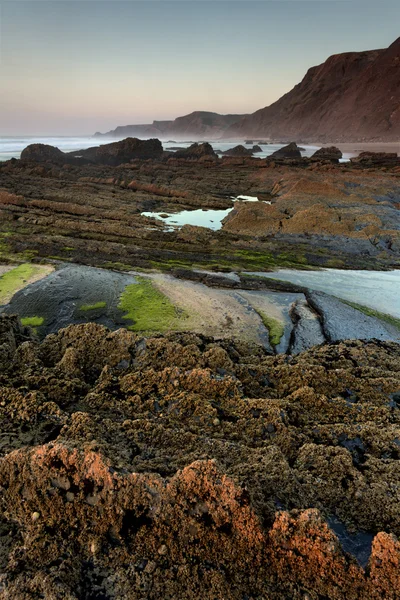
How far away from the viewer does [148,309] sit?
13.5 metres

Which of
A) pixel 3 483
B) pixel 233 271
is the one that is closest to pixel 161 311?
pixel 233 271

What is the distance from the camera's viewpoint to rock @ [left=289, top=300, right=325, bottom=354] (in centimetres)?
1148

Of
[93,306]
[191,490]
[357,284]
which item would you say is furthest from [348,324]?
[191,490]

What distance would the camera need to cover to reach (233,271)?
727 inches

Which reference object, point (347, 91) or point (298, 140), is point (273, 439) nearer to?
point (298, 140)

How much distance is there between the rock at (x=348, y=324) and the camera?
12.0 metres

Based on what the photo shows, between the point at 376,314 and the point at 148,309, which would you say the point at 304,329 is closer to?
the point at 376,314

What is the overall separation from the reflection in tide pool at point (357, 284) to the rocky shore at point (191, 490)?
31.7 ft

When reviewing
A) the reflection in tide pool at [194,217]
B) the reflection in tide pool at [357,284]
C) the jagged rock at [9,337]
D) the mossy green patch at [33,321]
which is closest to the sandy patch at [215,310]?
the reflection in tide pool at [357,284]

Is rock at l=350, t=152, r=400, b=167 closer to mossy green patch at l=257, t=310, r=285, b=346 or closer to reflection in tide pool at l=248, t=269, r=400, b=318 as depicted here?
reflection in tide pool at l=248, t=269, r=400, b=318

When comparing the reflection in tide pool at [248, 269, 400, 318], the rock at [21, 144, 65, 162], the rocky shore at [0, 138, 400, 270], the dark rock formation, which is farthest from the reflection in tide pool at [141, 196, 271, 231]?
the dark rock formation

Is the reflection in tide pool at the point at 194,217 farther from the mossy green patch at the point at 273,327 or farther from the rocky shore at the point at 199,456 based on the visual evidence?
the rocky shore at the point at 199,456

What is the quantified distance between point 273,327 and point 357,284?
7179 millimetres

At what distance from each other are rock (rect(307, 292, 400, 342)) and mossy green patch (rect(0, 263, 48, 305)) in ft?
38.9
